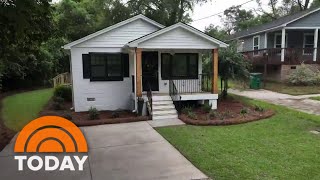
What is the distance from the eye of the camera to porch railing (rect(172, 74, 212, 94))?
13.2m

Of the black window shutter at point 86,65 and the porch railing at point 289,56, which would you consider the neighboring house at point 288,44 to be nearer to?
the porch railing at point 289,56

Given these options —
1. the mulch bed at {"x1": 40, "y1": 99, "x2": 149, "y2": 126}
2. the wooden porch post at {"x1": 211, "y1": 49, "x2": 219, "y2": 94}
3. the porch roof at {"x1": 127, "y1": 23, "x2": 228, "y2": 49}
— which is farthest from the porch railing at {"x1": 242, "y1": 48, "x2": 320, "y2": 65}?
the mulch bed at {"x1": 40, "y1": 99, "x2": 149, "y2": 126}

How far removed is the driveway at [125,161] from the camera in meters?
5.55

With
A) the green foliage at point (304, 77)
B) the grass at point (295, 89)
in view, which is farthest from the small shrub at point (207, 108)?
the green foliage at point (304, 77)

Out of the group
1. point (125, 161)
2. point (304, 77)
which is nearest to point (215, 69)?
point (125, 161)

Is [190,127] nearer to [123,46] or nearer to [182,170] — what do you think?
[182,170]

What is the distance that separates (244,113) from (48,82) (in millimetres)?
19146

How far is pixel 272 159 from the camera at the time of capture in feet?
20.4

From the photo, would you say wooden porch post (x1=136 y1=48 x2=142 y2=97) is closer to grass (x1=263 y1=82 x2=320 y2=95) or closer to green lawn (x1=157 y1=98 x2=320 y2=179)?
green lawn (x1=157 y1=98 x2=320 y2=179)

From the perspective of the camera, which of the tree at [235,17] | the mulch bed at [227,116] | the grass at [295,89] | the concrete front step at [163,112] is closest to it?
the mulch bed at [227,116]

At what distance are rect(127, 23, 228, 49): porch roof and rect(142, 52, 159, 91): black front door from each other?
5.55 ft

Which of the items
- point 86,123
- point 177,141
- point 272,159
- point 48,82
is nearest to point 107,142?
point 177,141

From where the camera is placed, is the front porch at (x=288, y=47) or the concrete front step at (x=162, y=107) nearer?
the concrete front step at (x=162, y=107)

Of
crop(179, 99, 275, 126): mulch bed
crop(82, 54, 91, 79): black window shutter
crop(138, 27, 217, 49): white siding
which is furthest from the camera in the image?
crop(82, 54, 91, 79): black window shutter
